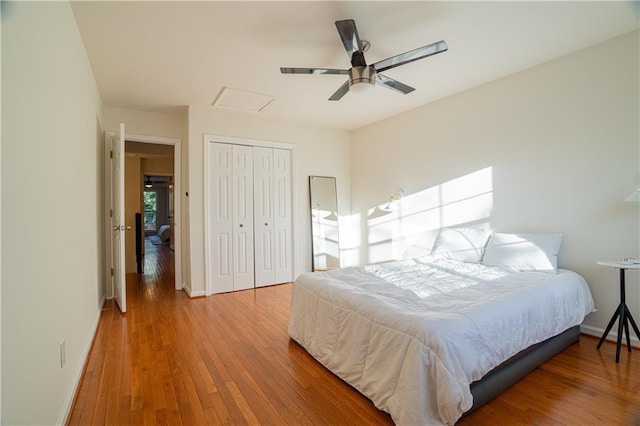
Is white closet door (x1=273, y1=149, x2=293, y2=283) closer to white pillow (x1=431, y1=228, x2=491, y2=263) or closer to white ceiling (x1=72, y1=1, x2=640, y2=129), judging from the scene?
white ceiling (x1=72, y1=1, x2=640, y2=129)

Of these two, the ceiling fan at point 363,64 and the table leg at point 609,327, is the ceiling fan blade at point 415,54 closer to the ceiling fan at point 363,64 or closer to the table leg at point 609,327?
the ceiling fan at point 363,64

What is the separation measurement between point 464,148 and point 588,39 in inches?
56.6

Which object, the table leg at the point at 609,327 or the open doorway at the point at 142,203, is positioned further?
the open doorway at the point at 142,203

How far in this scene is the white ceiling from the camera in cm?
220

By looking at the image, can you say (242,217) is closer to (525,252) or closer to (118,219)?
(118,219)

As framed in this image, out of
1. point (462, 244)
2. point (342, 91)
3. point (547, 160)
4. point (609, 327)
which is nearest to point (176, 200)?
point (342, 91)

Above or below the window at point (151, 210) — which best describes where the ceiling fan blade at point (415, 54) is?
above

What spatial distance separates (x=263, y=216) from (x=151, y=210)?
37.1ft

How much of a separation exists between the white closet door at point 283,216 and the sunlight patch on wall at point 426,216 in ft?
4.57

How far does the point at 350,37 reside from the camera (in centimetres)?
211

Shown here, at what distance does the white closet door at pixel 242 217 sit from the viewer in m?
4.50

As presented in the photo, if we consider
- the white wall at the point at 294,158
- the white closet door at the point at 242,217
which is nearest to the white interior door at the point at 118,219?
the white wall at the point at 294,158

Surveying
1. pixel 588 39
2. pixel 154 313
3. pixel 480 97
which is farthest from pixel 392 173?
pixel 154 313

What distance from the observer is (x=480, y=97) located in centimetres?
360
